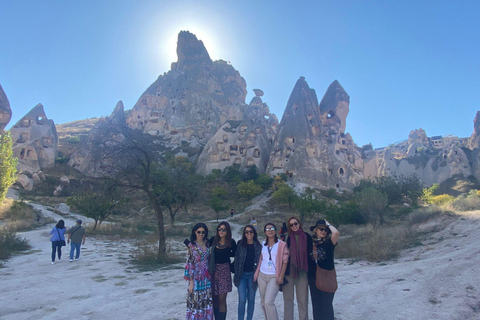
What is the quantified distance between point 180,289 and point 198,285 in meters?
2.67

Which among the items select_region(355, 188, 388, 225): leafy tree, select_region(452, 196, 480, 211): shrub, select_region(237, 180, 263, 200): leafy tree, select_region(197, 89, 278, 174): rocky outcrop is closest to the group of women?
select_region(452, 196, 480, 211): shrub

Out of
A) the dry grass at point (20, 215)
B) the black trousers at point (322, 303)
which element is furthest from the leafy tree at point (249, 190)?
the black trousers at point (322, 303)

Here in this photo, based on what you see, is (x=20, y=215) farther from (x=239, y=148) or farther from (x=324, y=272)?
(x=239, y=148)

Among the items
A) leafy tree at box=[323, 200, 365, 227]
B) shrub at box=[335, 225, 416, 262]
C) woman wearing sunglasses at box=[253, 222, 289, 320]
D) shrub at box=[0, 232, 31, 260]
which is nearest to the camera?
woman wearing sunglasses at box=[253, 222, 289, 320]

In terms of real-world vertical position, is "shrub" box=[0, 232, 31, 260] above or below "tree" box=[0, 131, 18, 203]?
below

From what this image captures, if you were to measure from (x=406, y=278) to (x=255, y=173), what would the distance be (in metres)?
36.5

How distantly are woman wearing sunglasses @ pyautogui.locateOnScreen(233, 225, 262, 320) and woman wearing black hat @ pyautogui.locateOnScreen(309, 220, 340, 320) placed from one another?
31.2 inches

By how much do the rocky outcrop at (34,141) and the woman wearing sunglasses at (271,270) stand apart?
44874mm

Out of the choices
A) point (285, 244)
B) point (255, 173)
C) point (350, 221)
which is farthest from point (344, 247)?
point (255, 173)

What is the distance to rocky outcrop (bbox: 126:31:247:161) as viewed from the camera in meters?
58.0

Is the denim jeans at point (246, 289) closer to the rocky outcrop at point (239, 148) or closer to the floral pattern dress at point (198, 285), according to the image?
the floral pattern dress at point (198, 285)

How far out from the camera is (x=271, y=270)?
12.7 ft

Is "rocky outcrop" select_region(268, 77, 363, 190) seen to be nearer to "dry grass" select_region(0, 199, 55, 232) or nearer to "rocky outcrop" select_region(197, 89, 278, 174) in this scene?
"rocky outcrop" select_region(197, 89, 278, 174)

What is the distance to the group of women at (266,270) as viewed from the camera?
3707 mm
